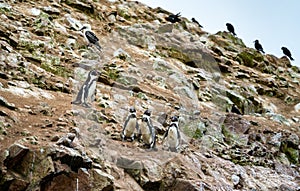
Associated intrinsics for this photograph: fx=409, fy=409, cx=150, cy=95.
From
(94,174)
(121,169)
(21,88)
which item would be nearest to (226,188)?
(121,169)

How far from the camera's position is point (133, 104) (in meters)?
13.0

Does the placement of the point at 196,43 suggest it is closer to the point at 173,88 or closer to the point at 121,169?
the point at 173,88

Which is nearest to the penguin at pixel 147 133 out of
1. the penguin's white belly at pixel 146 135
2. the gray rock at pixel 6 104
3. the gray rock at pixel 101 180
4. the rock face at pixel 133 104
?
the penguin's white belly at pixel 146 135

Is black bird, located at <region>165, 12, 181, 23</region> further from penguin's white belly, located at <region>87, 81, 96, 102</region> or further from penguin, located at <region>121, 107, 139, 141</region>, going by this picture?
penguin, located at <region>121, 107, 139, 141</region>

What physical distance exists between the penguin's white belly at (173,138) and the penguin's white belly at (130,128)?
38.3 inches

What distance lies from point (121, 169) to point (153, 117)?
4.31 metres

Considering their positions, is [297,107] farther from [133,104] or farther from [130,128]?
[130,128]

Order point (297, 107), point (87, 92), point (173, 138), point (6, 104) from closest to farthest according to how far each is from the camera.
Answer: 1. point (6, 104)
2. point (173, 138)
3. point (87, 92)
4. point (297, 107)

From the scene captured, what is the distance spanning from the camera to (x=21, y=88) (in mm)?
10891

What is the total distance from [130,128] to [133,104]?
2758mm

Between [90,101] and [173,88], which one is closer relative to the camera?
[90,101]

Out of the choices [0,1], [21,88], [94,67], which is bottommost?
[21,88]

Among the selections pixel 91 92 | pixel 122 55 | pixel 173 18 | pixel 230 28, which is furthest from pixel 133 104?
pixel 230 28

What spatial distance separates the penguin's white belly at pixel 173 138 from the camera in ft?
34.0
